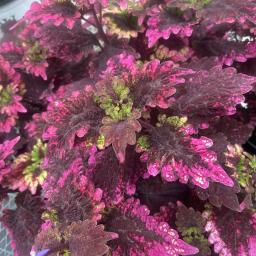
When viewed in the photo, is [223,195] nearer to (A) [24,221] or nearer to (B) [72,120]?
(B) [72,120]

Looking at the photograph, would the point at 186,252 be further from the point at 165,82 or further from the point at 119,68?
the point at 119,68

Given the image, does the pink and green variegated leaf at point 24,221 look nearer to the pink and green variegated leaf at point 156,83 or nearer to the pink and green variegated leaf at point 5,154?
the pink and green variegated leaf at point 5,154

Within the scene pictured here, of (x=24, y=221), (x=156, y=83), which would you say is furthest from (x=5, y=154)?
(x=156, y=83)

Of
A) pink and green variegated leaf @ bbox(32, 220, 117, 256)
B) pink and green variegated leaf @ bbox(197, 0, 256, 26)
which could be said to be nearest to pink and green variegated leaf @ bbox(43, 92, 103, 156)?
pink and green variegated leaf @ bbox(32, 220, 117, 256)

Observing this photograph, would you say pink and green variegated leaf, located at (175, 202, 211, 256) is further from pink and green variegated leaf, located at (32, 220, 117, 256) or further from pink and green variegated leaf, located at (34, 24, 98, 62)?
pink and green variegated leaf, located at (34, 24, 98, 62)

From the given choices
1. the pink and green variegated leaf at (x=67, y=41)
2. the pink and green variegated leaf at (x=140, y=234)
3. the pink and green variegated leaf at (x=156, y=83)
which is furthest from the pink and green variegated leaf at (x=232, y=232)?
the pink and green variegated leaf at (x=67, y=41)

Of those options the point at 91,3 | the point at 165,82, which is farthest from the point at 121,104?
the point at 91,3
